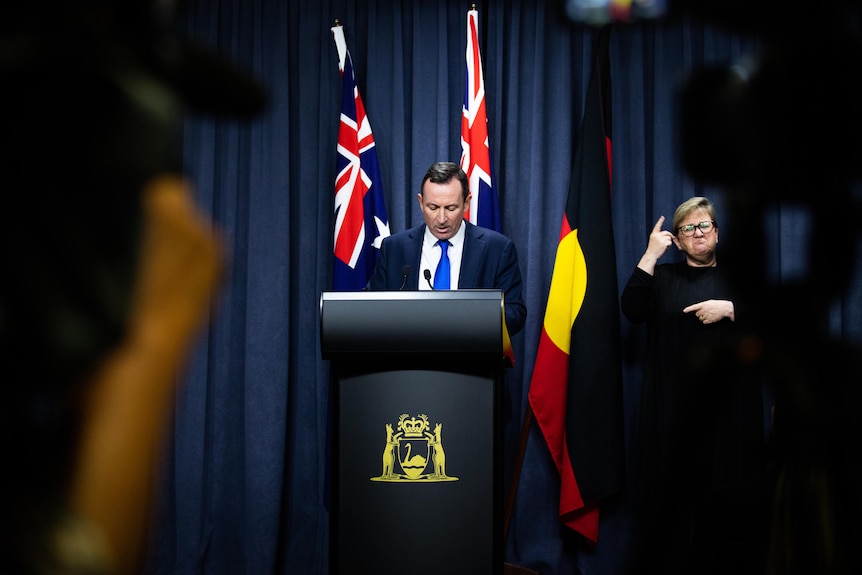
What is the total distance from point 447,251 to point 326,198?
104 cm

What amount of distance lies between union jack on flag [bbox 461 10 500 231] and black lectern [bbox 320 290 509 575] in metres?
1.31

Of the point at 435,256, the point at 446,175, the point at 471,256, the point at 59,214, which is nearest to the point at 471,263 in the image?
the point at 471,256

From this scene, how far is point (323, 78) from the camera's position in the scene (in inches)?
171

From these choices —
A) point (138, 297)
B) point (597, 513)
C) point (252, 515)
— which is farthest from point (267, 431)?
point (138, 297)

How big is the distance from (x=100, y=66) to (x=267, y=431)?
374 cm

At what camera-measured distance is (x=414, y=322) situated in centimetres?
262

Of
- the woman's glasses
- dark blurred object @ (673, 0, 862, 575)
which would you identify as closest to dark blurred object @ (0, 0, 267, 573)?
dark blurred object @ (673, 0, 862, 575)

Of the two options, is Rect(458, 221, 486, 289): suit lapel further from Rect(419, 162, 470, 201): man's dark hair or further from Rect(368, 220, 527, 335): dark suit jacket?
Rect(419, 162, 470, 201): man's dark hair

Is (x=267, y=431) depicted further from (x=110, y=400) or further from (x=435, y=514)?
(x=110, y=400)

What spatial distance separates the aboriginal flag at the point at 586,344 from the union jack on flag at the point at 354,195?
865 millimetres

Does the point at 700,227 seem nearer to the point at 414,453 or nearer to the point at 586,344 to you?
the point at 586,344

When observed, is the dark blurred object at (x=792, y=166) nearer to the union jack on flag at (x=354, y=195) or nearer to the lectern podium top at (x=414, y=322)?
the lectern podium top at (x=414, y=322)

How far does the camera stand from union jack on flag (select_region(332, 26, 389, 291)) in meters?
4.00

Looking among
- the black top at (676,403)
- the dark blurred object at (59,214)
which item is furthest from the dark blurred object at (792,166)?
the black top at (676,403)
